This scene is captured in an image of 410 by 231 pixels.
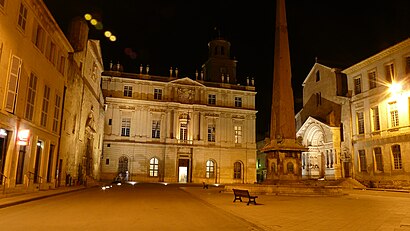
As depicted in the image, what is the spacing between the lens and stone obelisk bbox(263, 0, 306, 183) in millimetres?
18766

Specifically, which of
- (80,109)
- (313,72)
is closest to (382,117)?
(313,72)

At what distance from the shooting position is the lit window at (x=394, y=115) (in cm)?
2714

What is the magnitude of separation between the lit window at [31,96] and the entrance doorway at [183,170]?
1068 inches

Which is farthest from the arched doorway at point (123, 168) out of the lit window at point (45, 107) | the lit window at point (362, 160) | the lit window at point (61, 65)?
the lit window at point (362, 160)

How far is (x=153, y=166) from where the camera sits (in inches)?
1678

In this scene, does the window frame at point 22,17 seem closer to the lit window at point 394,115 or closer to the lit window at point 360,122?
the lit window at point 394,115

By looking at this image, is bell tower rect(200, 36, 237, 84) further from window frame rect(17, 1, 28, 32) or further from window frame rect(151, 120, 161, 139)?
window frame rect(17, 1, 28, 32)

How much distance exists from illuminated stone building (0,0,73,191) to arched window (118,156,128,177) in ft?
66.1

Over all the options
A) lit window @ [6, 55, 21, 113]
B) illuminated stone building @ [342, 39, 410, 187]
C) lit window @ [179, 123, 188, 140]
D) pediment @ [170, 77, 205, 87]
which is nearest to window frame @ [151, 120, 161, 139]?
lit window @ [179, 123, 188, 140]

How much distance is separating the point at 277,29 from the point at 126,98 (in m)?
26.6

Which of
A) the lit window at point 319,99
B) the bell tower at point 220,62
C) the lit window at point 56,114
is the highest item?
the bell tower at point 220,62

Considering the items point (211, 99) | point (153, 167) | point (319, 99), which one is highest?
point (211, 99)

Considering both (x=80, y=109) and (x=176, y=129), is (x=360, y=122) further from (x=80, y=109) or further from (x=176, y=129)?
(x=80, y=109)

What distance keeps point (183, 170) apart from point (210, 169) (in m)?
3.67
